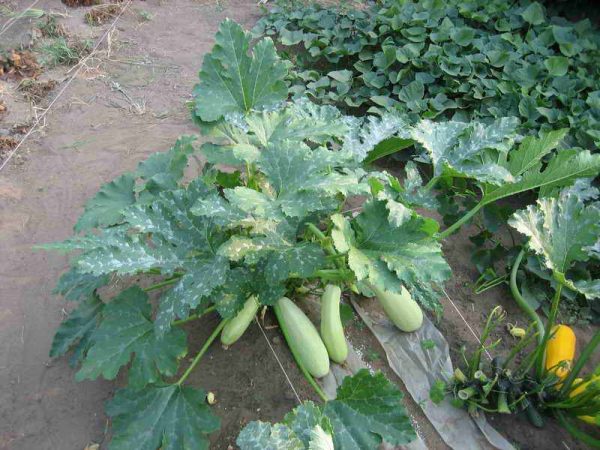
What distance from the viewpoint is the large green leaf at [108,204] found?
249cm

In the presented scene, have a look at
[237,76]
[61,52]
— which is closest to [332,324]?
[237,76]

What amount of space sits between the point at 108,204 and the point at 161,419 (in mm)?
1074

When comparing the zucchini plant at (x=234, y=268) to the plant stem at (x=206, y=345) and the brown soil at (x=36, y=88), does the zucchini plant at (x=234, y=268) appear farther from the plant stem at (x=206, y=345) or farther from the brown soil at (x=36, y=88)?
the brown soil at (x=36, y=88)

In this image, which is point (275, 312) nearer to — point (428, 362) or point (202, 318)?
point (202, 318)

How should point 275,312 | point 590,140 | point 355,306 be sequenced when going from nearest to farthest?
point 275,312
point 355,306
point 590,140

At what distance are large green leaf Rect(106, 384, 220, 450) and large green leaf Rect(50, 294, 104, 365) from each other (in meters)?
0.40

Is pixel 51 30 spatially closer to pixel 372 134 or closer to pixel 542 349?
pixel 372 134

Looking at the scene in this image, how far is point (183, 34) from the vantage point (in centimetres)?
547

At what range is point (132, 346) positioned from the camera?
2.09 m

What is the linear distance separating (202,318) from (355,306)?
0.81 meters

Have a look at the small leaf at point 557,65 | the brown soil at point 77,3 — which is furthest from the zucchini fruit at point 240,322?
the brown soil at point 77,3

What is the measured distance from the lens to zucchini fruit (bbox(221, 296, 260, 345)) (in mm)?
2449

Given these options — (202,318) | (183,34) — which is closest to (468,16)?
(183,34)

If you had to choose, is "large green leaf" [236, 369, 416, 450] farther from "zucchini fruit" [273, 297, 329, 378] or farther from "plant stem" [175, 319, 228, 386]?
"plant stem" [175, 319, 228, 386]
